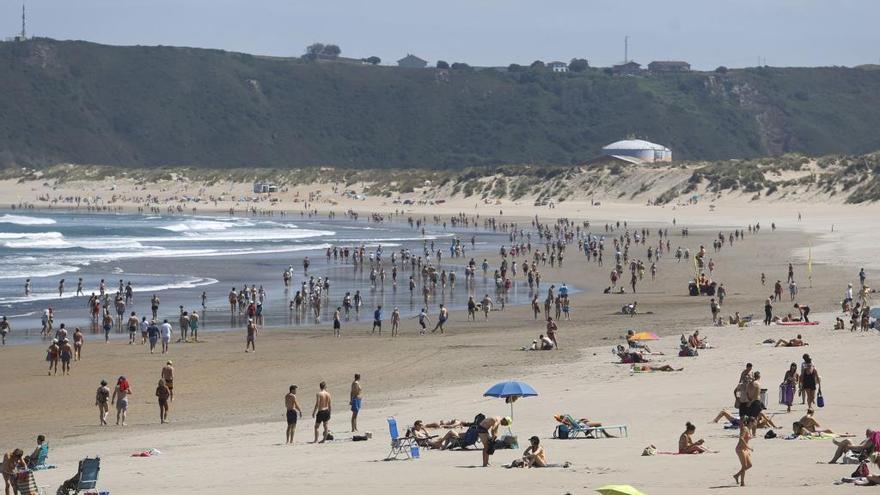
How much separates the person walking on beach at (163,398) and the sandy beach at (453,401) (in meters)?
0.19

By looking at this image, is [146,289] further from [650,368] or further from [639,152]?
[639,152]

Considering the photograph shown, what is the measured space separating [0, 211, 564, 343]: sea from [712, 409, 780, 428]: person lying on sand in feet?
54.5

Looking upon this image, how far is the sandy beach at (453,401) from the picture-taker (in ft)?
46.6

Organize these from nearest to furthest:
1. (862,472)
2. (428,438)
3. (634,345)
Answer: (862,472), (428,438), (634,345)

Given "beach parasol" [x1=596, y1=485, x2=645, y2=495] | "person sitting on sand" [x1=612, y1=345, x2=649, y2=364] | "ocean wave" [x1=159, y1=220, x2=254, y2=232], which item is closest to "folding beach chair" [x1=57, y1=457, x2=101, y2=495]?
"beach parasol" [x1=596, y1=485, x2=645, y2=495]

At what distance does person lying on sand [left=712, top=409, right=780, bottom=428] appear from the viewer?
54.8ft

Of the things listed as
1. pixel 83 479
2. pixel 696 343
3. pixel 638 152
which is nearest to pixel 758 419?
pixel 83 479

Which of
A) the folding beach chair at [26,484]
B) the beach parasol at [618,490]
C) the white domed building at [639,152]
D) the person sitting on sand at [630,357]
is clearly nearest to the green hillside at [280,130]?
the white domed building at [639,152]

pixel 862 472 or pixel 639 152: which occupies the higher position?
pixel 639 152

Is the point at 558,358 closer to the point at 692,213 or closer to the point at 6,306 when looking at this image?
the point at 6,306

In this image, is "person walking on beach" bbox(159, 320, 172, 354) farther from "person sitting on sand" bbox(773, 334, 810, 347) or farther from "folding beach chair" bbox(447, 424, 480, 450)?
"folding beach chair" bbox(447, 424, 480, 450)

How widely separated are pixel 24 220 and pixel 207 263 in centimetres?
3891

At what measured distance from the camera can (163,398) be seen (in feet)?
64.7

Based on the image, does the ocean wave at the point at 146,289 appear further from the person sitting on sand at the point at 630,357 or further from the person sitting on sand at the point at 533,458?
the person sitting on sand at the point at 533,458
